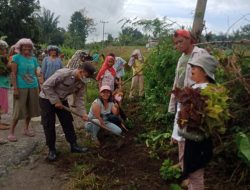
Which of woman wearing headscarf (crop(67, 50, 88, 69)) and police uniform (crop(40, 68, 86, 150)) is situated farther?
woman wearing headscarf (crop(67, 50, 88, 69))

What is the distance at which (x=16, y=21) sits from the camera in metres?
34.3

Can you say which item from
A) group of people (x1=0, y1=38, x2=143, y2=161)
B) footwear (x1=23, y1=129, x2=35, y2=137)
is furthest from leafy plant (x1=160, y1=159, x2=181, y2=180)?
footwear (x1=23, y1=129, x2=35, y2=137)

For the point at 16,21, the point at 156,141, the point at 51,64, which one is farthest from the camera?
the point at 16,21

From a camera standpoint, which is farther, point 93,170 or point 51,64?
point 51,64

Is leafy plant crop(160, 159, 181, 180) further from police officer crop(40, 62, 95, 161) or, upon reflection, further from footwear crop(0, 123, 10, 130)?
footwear crop(0, 123, 10, 130)

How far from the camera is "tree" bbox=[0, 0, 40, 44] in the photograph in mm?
34156

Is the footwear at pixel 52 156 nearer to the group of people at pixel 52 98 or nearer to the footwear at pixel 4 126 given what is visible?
the group of people at pixel 52 98

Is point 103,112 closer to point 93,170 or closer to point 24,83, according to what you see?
point 24,83

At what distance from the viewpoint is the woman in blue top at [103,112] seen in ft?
22.6

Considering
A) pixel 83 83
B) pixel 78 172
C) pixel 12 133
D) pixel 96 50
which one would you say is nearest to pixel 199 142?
pixel 78 172

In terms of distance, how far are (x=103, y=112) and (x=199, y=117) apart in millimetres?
3603

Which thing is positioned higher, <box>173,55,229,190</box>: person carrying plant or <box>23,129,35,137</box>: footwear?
<box>173,55,229,190</box>: person carrying plant

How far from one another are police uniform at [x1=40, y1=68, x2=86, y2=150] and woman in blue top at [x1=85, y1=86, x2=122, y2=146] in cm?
52

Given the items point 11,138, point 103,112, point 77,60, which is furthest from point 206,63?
point 77,60
